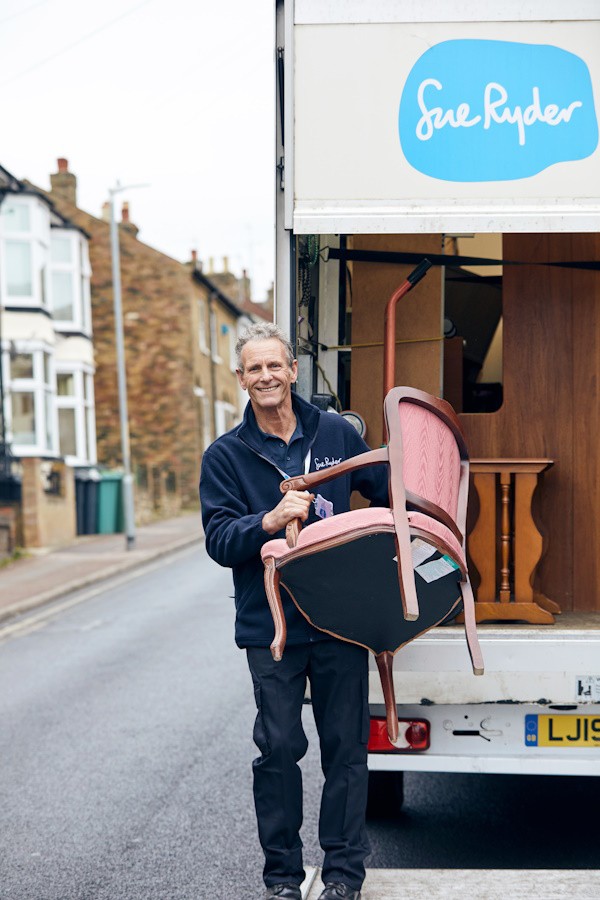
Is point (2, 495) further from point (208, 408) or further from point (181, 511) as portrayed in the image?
point (208, 408)

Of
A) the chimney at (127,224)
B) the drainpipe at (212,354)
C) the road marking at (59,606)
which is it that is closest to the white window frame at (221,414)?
the drainpipe at (212,354)

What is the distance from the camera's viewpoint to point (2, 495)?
21359 millimetres

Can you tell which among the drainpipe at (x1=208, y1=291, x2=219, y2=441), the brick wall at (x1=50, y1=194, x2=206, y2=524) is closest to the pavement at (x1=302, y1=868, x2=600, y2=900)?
the brick wall at (x1=50, y1=194, x2=206, y2=524)

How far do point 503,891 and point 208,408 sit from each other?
37.1 metres

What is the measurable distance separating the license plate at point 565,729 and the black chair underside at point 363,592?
2.27 feet

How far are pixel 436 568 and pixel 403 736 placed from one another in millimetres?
945

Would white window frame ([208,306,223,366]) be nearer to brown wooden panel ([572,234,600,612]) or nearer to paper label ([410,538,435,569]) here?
brown wooden panel ([572,234,600,612])

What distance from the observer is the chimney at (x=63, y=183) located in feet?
123

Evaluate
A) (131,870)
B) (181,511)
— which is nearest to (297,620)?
(131,870)

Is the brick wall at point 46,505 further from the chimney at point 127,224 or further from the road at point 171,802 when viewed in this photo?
the chimney at point 127,224

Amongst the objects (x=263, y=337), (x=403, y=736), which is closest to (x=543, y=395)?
(x=403, y=736)

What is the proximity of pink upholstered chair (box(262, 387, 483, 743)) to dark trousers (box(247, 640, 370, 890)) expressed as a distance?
124mm

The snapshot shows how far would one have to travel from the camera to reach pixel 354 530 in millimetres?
3250

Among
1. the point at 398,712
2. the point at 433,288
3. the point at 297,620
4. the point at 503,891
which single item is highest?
the point at 433,288
